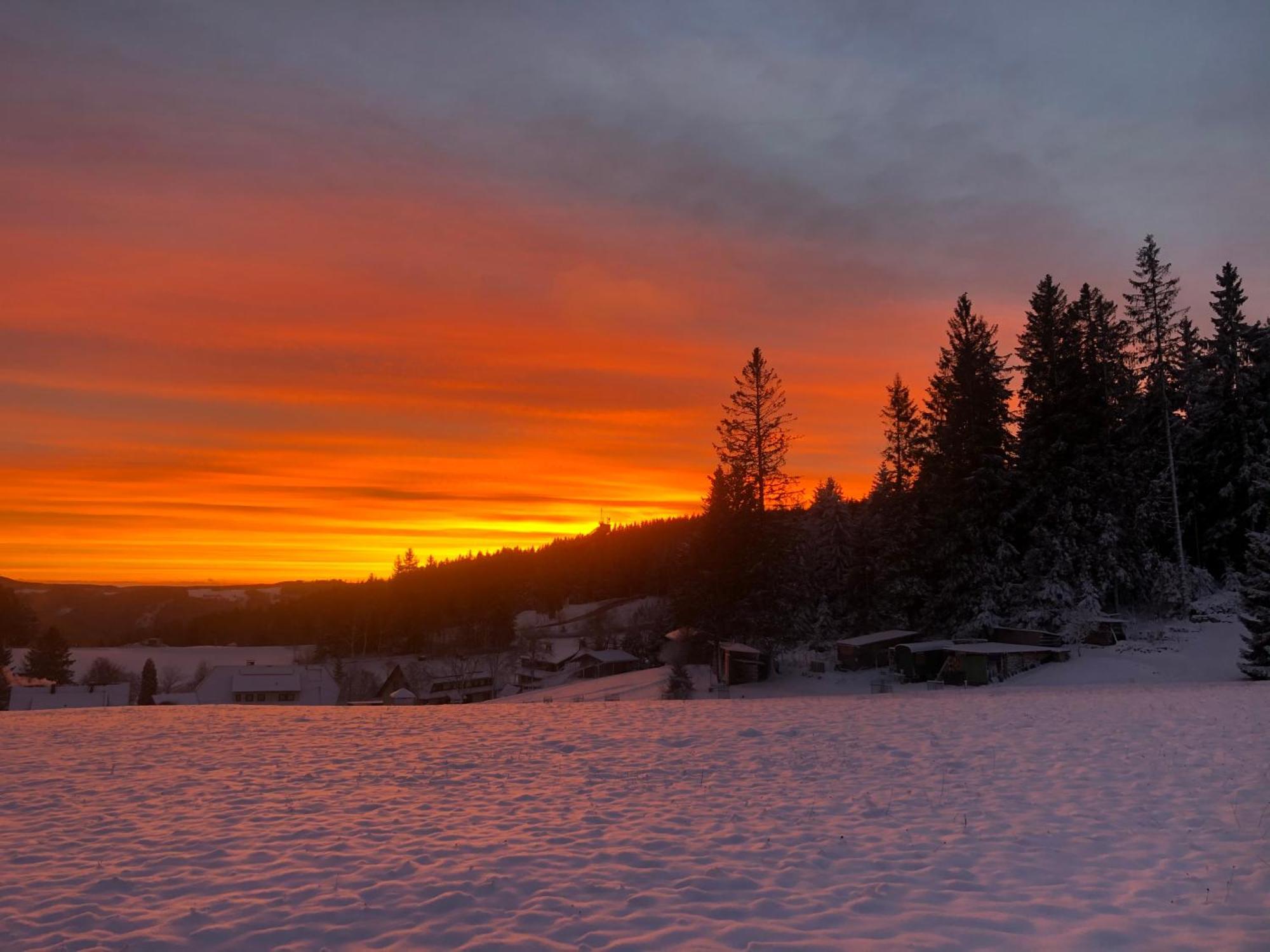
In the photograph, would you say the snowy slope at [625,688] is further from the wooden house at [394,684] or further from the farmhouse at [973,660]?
the wooden house at [394,684]

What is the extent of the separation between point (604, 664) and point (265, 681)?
103 feet

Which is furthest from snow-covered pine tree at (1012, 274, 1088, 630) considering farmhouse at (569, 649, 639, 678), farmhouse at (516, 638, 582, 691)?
farmhouse at (516, 638, 582, 691)

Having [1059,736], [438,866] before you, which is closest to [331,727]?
[438,866]

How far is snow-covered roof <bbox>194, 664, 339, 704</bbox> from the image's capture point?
66000mm

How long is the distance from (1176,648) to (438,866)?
1634 inches

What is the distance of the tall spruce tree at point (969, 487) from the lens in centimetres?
4619

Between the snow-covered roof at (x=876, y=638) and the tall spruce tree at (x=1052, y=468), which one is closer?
the tall spruce tree at (x=1052, y=468)

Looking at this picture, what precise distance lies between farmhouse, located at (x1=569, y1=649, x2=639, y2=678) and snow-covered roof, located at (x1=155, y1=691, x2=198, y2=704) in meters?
34.7

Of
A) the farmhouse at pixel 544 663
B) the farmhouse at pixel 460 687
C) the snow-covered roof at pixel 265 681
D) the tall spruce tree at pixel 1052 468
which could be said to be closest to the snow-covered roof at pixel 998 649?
the tall spruce tree at pixel 1052 468

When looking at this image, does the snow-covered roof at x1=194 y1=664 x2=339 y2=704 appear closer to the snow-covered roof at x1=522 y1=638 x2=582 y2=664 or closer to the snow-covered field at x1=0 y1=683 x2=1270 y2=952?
the snow-covered roof at x1=522 y1=638 x2=582 y2=664

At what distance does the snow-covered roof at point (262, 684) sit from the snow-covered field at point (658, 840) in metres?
55.5

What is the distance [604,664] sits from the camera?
77.1 meters

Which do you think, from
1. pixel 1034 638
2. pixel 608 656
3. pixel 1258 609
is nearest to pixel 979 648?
pixel 1034 638

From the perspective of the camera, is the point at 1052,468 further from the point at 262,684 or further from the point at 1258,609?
the point at 262,684
